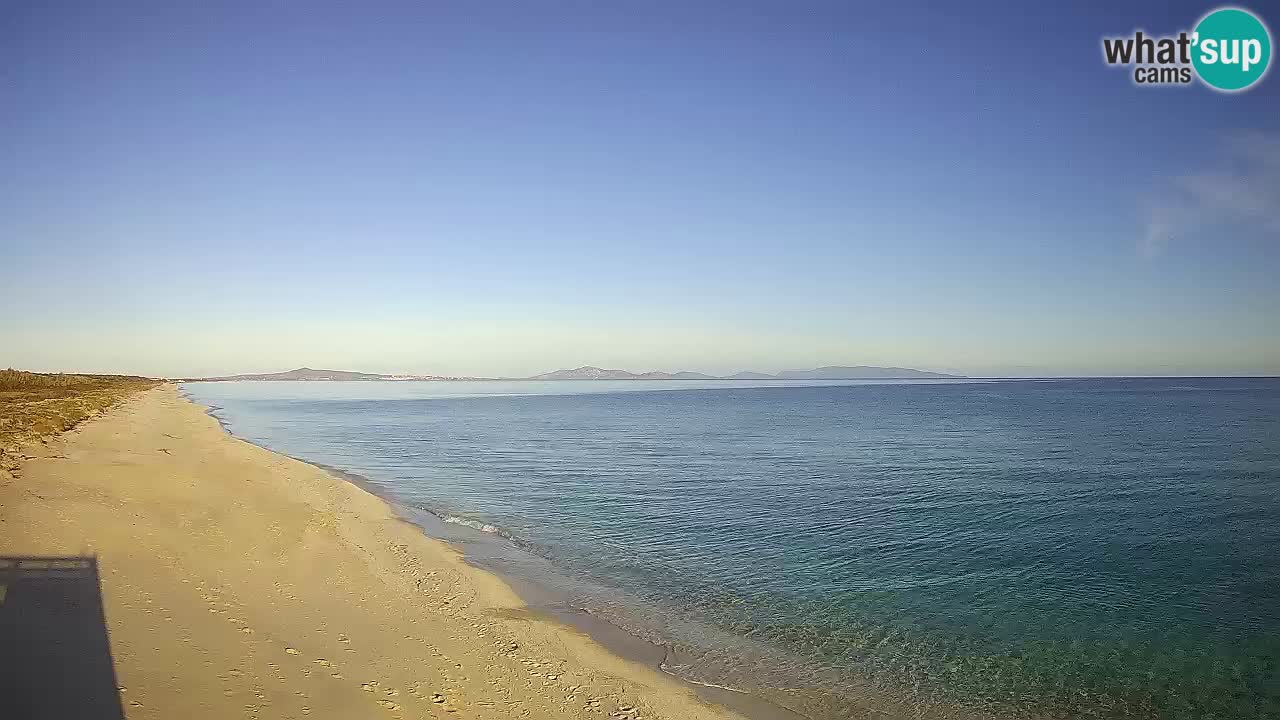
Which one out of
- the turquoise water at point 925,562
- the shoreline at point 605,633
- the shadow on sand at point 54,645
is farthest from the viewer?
the turquoise water at point 925,562

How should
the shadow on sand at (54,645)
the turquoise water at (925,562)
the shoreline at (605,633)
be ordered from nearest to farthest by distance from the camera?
the shadow on sand at (54,645)
the shoreline at (605,633)
the turquoise water at (925,562)

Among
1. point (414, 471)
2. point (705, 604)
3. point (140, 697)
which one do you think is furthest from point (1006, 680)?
point (414, 471)

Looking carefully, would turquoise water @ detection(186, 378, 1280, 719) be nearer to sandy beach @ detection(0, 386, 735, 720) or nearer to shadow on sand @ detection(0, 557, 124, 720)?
sandy beach @ detection(0, 386, 735, 720)

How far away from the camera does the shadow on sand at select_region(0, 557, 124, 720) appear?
7.92 metres

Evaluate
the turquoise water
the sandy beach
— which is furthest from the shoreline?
the turquoise water

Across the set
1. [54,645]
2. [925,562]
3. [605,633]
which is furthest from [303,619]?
[925,562]

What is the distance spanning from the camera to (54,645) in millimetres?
9500

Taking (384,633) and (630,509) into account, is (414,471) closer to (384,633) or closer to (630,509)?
(630,509)

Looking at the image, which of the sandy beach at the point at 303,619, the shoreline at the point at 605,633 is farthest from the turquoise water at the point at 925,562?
the sandy beach at the point at 303,619

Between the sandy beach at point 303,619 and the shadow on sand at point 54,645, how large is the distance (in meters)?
0.23

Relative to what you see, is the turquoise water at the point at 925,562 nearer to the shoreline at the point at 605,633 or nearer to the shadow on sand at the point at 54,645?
the shoreline at the point at 605,633

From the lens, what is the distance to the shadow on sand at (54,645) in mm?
7922

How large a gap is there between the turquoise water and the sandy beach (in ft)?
7.08

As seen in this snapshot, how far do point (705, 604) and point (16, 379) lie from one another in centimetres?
12090
